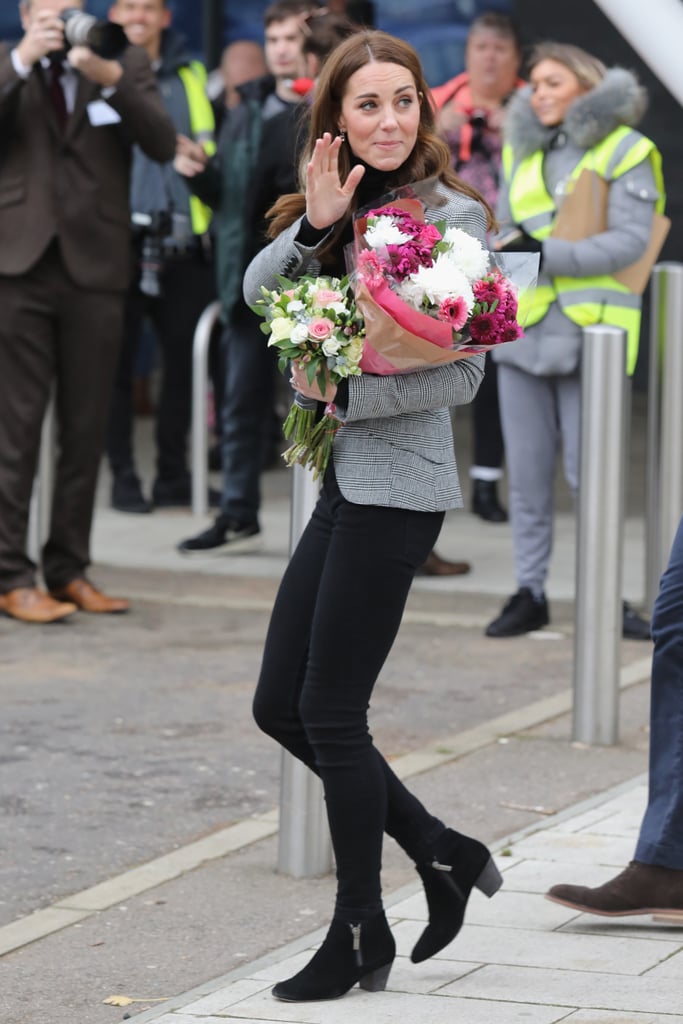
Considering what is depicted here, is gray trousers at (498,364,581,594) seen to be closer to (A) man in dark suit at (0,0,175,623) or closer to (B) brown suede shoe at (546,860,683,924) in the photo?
(A) man in dark suit at (0,0,175,623)

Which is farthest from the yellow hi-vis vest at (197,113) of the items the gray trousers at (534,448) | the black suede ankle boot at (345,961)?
the black suede ankle boot at (345,961)

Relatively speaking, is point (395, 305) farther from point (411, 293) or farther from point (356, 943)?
point (356, 943)

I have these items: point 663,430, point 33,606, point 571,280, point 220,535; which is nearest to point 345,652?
point 571,280

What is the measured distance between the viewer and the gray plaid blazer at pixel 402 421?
3768 millimetres

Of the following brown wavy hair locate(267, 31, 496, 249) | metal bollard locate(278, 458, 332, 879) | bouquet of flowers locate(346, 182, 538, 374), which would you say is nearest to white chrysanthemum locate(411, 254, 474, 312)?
bouquet of flowers locate(346, 182, 538, 374)

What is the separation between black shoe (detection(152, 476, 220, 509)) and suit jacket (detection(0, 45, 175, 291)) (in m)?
2.90

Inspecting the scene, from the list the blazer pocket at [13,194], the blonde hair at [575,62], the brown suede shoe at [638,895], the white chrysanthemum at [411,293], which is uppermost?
the blonde hair at [575,62]

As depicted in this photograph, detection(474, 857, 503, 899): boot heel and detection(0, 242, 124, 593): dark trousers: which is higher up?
detection(0, 242, 124, 593): dark trousers

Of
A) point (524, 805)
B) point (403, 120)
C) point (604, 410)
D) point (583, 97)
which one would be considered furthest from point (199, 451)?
point (403, 120)

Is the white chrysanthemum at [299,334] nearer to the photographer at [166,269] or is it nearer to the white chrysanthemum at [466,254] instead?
the white chrysanthemum at [466,254]

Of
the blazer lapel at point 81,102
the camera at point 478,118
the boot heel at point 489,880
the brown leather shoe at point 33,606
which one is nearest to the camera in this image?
the boot heel at point 489,880

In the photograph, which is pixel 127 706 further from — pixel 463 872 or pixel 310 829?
pixel 463 872

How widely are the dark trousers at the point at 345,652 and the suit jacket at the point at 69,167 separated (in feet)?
12.1

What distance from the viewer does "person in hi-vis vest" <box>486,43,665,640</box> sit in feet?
23.4
